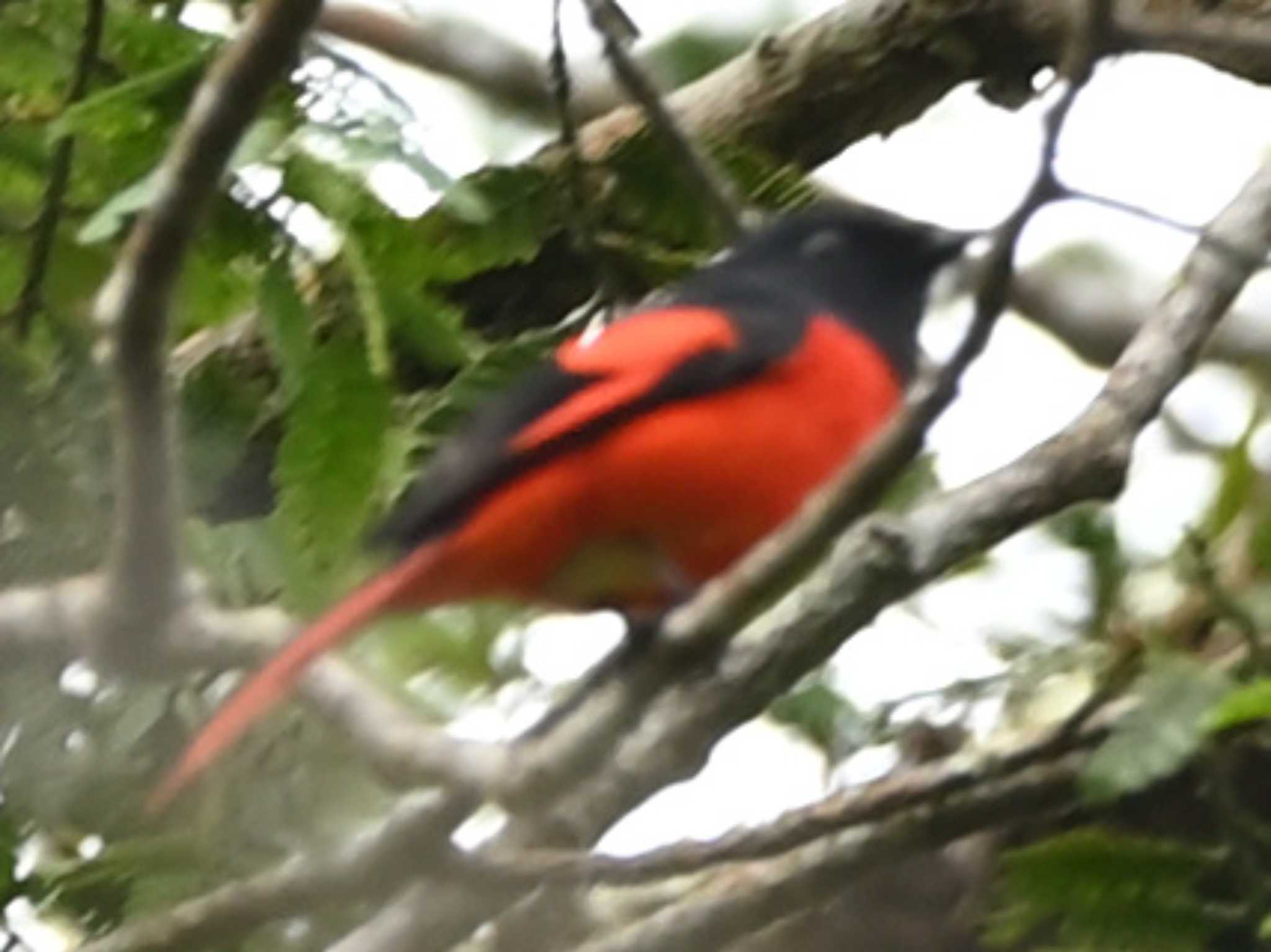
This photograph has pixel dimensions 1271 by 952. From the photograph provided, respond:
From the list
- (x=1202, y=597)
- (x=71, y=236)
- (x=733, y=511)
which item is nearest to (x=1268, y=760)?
(x=1202, y=597)

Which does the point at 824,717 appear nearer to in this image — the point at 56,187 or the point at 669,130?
the point at 669,130

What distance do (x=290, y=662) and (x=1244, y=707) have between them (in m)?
0.62

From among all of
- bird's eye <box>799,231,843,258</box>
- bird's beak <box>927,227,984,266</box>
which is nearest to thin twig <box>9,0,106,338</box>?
bird's eye <box>799,231,843,258</box>

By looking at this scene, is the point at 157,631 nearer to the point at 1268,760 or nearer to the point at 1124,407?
the point at 1124,407

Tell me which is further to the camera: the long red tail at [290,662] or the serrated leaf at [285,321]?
the serrated leaf at [285,321]

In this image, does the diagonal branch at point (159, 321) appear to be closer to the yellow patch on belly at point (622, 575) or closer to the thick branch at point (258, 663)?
the thick branch at point (258, 663)

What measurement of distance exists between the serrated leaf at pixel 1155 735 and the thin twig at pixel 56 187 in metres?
0.92

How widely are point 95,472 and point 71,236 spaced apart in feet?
0.79

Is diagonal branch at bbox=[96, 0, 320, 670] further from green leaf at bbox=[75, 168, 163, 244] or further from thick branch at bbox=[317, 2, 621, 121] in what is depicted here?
thick branch at bbox=[317, 2, 621, 121]

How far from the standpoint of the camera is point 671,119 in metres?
2.33

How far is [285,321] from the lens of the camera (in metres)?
2.16

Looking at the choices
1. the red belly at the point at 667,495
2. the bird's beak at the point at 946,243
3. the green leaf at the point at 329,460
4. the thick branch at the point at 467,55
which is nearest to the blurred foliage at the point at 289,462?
the green leaf at the point at 329,460

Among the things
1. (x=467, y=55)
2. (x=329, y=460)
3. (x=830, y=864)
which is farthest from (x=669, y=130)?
(x=467, y=55)

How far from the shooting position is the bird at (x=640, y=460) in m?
2.20
